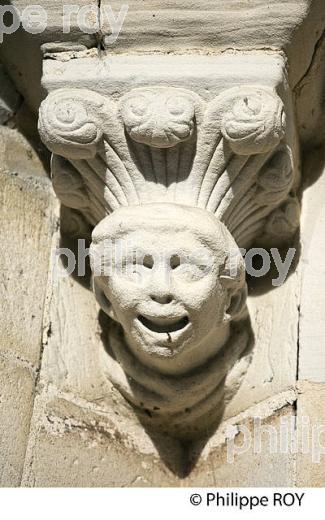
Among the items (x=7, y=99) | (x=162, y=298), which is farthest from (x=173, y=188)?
(x=7, y=99)

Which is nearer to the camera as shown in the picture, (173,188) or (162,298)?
(162,298)

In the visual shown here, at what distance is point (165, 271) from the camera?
2193 mm

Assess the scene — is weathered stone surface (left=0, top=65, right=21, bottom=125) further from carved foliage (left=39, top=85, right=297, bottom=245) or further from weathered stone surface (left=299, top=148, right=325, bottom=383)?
weathered stone surface (left=299, top=148, right=325, bottom=383)

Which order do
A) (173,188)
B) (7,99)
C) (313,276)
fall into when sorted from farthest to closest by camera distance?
(7,99) < (313,276) < (173,188)

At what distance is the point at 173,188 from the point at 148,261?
0.16 meters

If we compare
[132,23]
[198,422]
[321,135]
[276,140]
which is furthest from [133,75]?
[198,422]

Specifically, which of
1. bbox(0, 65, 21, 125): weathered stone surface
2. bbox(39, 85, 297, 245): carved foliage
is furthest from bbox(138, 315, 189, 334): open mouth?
bbox(0, 65, 21, 125): weathered stone surface

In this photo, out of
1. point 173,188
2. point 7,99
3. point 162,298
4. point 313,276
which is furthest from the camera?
point 7,99

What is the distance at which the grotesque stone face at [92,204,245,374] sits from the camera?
2.19 meters

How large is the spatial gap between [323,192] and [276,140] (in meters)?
0.29

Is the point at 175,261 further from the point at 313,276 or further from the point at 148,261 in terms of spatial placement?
the point at 313,276
